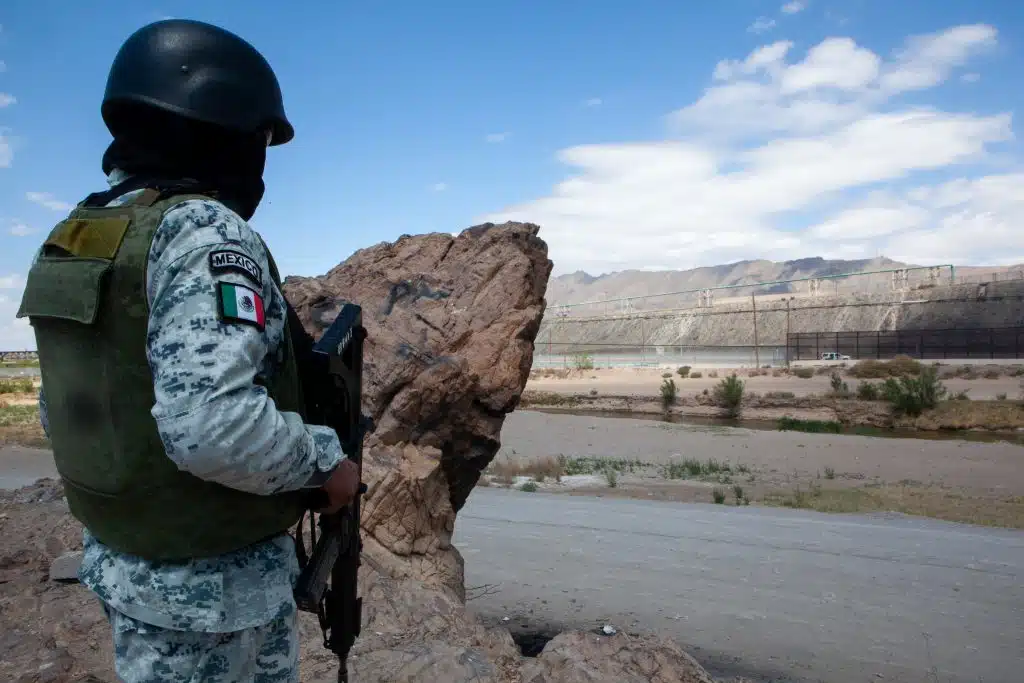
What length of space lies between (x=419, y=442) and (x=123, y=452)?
3667mm

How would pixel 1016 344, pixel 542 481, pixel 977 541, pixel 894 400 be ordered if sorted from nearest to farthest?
pixel 977 541 → pixel 542 481 → pixel 894 400 → pixel 1016 344

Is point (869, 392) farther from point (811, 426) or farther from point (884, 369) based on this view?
point (884, 369)

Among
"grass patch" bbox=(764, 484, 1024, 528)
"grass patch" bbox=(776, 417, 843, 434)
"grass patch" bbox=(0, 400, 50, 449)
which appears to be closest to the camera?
"grass patch" bbox=(764, 484, 1024, 528)

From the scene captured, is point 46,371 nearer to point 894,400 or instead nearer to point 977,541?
point 977,541

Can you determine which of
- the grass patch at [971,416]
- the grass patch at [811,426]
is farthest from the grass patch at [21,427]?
the grass patch at [971,416]

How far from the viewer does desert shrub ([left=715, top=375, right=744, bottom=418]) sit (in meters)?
32.6

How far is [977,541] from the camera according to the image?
A: 7949mm

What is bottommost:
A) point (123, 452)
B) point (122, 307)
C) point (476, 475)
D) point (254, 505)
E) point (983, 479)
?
point (983, 479)

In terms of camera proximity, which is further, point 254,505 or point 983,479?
point 983,479

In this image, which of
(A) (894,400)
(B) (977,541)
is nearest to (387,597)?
(B) (977,541)

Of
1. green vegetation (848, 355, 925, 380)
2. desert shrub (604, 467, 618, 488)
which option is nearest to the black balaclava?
desert shrub (604, 467, 618, 488)

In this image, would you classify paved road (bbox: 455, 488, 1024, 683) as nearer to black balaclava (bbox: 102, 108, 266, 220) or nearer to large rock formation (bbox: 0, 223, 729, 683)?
large rock formation (bbox: 0, 223, 729, 683)

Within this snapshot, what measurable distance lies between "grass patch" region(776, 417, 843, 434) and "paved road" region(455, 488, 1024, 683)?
18366 millimetres

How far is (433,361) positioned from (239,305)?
11.9 feet
